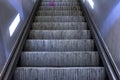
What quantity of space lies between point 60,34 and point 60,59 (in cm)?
77

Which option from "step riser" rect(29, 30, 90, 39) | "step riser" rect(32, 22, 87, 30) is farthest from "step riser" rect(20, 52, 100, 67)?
"step riser" rect(32, 22, 87, 30)

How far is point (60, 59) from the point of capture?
8.64 ft

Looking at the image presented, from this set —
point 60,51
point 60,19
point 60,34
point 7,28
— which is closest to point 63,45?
point 60,51

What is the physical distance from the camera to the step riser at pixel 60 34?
3332 millimetres

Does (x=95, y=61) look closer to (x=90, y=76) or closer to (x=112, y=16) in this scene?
(x=90, y=76)

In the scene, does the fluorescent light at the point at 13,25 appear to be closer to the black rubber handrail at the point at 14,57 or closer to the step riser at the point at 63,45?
the black rubber handrail at the point at 14,57

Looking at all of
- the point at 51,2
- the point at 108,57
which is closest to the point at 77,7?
the point at 51,2

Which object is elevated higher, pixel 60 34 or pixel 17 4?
pixel 17 4

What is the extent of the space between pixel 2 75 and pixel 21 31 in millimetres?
1115

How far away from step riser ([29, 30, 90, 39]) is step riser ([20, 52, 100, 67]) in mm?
710

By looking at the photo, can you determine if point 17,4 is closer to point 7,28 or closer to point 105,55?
point 7,28

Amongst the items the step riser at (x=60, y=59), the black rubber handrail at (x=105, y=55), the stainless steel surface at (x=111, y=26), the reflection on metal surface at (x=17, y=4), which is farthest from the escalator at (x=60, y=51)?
the reflection on metal surface at (x=17, y=4)

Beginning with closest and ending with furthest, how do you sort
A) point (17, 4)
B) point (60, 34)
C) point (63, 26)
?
1. point (17, 4)
2. point (60, 34)
3. point (63, 26)

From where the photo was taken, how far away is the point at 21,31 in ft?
9.73
